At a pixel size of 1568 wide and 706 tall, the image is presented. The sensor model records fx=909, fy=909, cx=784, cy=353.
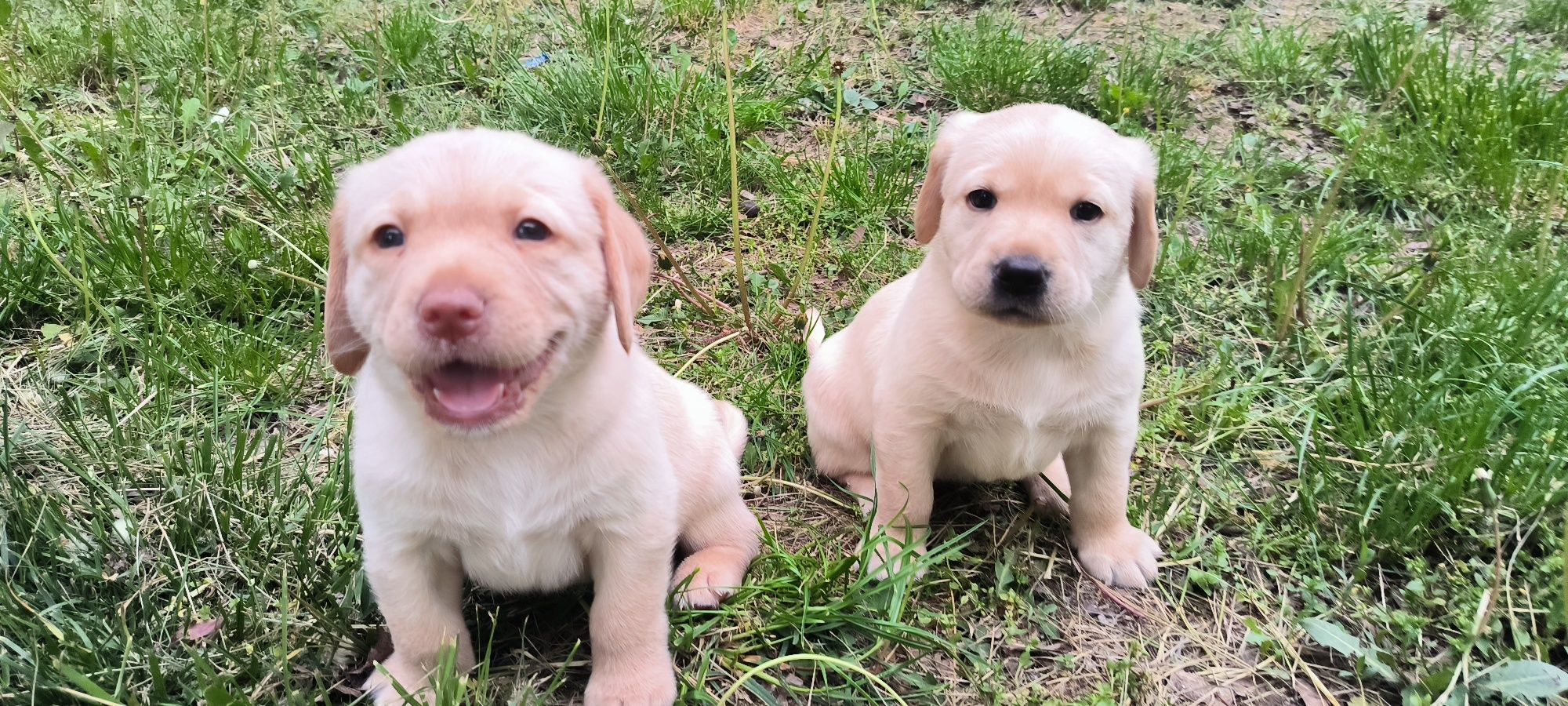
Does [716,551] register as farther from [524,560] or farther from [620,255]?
[620,255]

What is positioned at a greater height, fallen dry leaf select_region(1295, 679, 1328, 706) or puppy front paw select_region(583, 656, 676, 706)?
puppy front paw select_region(583, 656, 676, 706)

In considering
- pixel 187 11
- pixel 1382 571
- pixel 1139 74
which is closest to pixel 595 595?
pixel 1382 571

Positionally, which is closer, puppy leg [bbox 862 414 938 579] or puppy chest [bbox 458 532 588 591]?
puppy chest [bbox 458 532 588 591]

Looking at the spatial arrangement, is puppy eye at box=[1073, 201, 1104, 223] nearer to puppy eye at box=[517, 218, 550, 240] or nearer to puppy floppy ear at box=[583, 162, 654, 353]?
puppy floppy ear at box=[583, 162, 654, 353]

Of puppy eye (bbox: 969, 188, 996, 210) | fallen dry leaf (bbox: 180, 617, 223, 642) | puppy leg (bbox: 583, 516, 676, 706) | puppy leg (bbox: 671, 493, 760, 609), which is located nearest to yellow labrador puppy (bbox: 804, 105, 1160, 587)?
puppy eye (bbox: 969, 188, 996, 210)

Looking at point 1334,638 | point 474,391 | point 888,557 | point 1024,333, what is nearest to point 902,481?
point 888,557

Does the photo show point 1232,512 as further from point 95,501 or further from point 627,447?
point 95,501

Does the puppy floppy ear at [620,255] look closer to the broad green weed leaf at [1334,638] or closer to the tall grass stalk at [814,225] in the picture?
the tall grass stalk at [814,225]

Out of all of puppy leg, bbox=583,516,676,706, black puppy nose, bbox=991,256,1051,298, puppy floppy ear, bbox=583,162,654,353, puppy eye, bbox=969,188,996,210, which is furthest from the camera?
puppy eye, bbox=969,188,996,210
